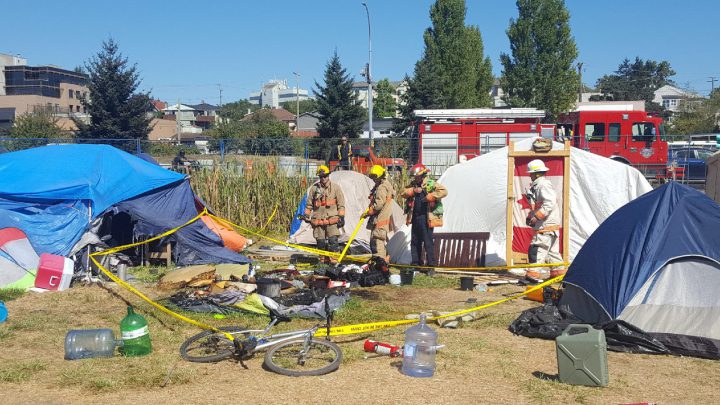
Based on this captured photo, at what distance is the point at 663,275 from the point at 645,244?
37cm

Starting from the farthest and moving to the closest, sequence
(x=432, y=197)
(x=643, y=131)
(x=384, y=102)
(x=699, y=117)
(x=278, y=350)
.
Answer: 1. (x=384, y=102)
2. (x=699, y=117)
3. (x=643, y=131)
4. (x=432, y=197)
5. (x=278, y=350)

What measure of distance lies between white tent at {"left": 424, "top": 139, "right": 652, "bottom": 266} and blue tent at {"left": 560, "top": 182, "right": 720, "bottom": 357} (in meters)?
3.88

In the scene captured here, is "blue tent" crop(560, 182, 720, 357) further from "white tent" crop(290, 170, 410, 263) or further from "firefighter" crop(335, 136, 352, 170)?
"firefighter" crop(335, 136, 352, 170)

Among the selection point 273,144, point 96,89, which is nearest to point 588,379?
point 273,144

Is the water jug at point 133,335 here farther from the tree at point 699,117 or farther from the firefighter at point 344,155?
the tree at point 699,117

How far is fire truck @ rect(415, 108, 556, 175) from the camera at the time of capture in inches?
889

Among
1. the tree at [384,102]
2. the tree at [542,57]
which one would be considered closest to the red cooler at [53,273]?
the tree at [542,57]

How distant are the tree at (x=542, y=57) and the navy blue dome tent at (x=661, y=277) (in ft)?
110

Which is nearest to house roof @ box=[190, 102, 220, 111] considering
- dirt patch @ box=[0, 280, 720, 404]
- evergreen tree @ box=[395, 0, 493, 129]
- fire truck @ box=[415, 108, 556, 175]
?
evergreen tree @ box=[395, 0, 493, 129]

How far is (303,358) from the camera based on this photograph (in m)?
5.91

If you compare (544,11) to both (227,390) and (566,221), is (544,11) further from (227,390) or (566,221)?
(227,390)

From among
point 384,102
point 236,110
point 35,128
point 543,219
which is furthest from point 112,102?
point 236,110

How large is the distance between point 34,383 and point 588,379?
15.6ft

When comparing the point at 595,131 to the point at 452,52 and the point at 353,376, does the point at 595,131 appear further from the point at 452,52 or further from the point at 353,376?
the point at 353,376
